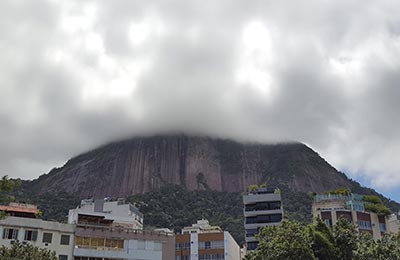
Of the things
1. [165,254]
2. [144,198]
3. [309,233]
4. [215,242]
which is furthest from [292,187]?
[309,233]

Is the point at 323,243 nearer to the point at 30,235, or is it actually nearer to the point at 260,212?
the point at 30,235

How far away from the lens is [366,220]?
284 feet

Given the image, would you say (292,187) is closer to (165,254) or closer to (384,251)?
(165,254)

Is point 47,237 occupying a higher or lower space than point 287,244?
higher

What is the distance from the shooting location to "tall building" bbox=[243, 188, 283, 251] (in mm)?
96938

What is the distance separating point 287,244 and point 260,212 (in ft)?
175

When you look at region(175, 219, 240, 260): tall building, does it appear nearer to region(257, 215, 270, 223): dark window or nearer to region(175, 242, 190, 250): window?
region(175, 242, 190, 250): window

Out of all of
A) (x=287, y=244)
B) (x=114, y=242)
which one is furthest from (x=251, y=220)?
(x=287, y=244)

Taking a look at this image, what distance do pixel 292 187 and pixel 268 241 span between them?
14118 cm

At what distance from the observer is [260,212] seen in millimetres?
98312

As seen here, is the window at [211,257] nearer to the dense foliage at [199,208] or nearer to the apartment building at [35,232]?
the apartment building at [35,232]

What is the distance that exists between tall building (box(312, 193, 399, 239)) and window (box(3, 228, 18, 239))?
5005 cm

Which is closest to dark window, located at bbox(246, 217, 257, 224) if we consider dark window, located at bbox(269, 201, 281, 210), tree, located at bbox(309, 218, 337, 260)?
dark window, located at bbox(269, 201, 281, 210)

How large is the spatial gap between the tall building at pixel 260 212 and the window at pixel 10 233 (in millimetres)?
50471
